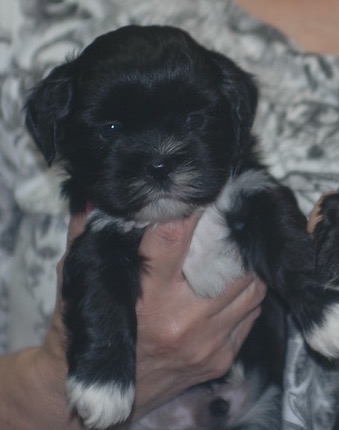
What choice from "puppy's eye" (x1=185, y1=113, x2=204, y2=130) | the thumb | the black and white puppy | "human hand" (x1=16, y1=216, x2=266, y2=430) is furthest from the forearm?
"puppy's eye" (x1=185, y1=113, x2=204, y2=130)

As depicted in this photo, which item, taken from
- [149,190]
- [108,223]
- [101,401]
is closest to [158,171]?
[149,190]

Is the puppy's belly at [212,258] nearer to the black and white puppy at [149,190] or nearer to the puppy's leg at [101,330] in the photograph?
the black and white puppy at [149,190]

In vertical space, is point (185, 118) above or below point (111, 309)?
above

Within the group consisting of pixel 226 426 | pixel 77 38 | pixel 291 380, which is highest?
pixel 77 38

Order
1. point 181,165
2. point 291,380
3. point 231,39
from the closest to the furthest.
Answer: point 181,165
point 291,380
point 231,39

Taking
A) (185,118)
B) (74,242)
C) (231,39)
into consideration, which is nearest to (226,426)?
(74,242)

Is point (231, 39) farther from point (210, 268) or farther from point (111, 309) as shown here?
point (111, 309)

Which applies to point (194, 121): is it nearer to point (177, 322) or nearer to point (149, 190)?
point (149, 190)

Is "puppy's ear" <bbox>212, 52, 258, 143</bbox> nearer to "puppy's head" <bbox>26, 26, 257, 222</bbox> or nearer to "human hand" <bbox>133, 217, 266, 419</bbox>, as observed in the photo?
"puppy's head" <bbox>26, 26, 257, 222</bbox>
